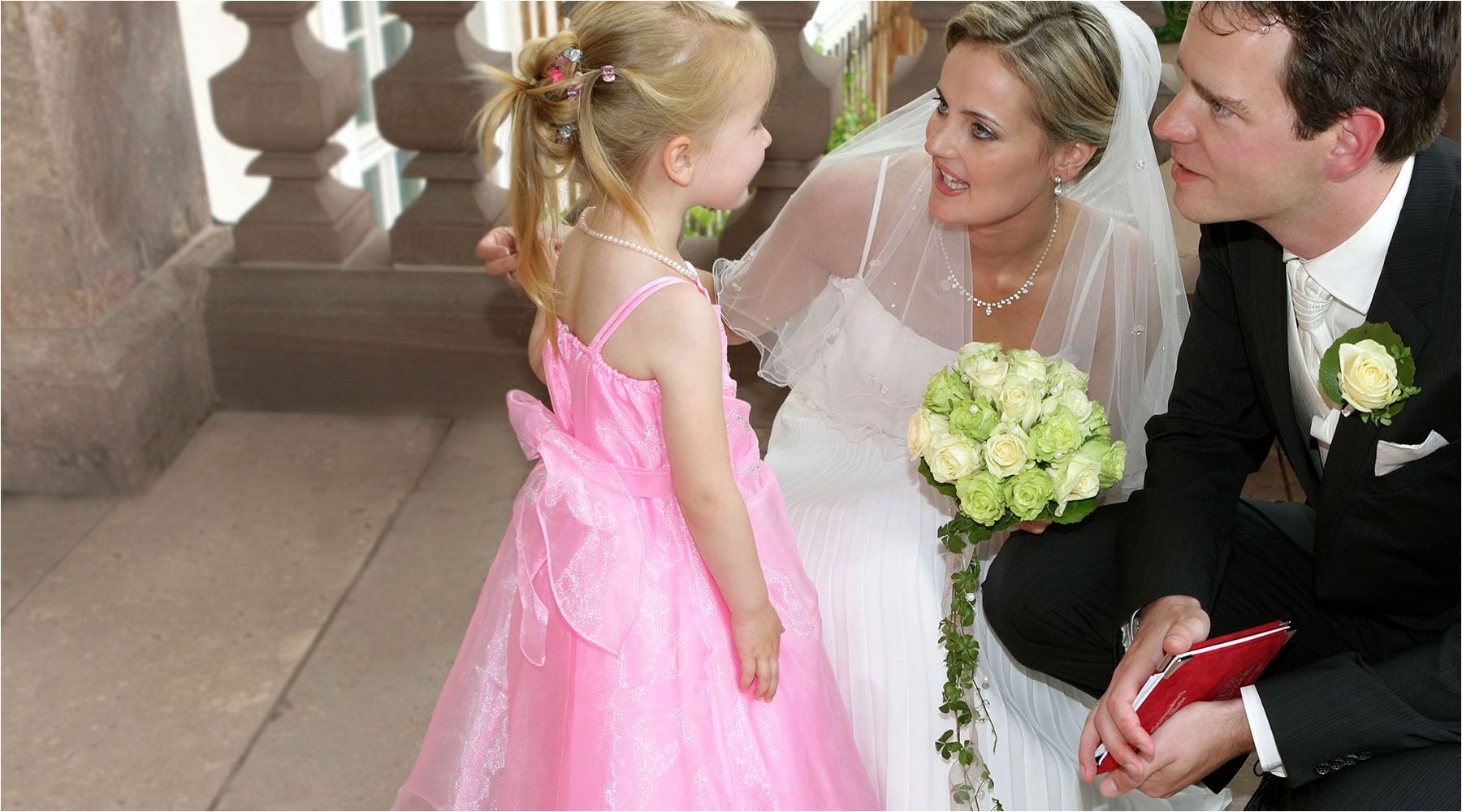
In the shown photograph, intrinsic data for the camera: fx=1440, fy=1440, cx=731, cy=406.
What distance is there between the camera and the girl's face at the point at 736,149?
6.95ft

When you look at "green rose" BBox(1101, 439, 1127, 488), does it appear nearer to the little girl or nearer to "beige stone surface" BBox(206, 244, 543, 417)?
the little girl

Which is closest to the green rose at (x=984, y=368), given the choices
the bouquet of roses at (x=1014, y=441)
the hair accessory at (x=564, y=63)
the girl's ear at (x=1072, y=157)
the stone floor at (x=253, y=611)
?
the bouquet of roses at (x=1014, y=441)

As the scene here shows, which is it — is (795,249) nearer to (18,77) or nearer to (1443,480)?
(1443,480)

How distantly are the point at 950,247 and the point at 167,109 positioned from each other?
214cm

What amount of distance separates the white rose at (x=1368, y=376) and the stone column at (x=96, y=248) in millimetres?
2780

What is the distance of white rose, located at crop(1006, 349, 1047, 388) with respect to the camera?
2.29m

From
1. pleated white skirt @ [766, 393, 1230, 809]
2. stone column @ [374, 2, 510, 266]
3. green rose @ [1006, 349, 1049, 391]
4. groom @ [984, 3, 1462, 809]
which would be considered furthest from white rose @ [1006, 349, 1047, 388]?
stone column @ [374, 2, 510, 266]

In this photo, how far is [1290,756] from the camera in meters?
1.97

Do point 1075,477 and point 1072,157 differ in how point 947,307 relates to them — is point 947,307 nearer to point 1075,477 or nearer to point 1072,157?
point 1072,157

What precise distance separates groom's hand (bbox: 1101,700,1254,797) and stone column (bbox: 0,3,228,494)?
2.64 metres

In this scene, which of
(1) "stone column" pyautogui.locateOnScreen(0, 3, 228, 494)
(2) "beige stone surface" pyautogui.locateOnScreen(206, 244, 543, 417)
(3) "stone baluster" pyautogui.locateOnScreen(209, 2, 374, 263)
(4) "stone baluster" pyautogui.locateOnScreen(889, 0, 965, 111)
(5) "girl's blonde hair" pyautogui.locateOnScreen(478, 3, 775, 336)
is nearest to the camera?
(5) "girl's blonde hair" pyautogui.locateOnScreen(478, 3, 775, 336)

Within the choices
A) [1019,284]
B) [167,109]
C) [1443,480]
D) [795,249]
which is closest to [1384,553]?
[1443,480]

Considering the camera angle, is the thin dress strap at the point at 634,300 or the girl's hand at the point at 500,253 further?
the girl's hand at the point at 500,253

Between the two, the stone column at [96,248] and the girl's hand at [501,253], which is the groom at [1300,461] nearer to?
the girl's hand at [501,253]
